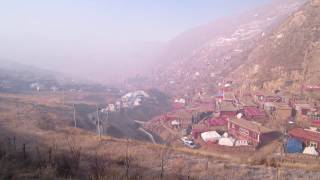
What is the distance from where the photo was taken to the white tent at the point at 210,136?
36.3 m

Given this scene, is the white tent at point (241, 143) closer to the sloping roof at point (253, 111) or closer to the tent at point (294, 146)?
the tent at point (294, 146)

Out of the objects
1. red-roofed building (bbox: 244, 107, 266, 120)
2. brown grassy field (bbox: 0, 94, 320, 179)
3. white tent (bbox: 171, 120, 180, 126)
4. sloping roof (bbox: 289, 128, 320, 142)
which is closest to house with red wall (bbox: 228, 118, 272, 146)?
sloping roof (bbox: 289, 128, 320, 142)

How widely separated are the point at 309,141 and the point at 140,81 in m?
107

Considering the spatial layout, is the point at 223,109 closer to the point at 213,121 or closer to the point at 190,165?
the point at 213,121

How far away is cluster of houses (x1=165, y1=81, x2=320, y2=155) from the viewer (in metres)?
31.6

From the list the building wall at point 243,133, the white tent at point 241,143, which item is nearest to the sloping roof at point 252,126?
the building wall at point 243,133

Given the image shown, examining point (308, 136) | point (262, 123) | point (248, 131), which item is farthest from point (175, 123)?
point (308, 136)

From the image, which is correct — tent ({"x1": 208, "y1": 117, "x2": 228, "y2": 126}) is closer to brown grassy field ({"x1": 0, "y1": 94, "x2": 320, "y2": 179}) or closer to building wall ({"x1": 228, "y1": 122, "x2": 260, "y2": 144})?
building wall ({"x1": 228, "y1": 122, "x2": 260, "y2": 144})

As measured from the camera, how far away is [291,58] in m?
57.7

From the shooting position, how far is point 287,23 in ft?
238

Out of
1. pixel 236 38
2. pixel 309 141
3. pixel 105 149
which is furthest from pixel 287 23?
pixel 236 38

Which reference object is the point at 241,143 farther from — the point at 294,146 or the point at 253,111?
the point at 253,111

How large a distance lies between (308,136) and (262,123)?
891 centimetres

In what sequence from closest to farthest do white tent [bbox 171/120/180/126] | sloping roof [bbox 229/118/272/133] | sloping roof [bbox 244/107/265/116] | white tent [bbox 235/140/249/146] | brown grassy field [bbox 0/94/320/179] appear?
1. brown grassy field [bbox 0/94/320/179]
2. white tent [bbox 235/140/249/146]
3. sloping roof [bbox 229/118/272/133]
4. sloping roof [bbox 244/107/265/116]
5. white tent [bbox 171/120/180/126]
